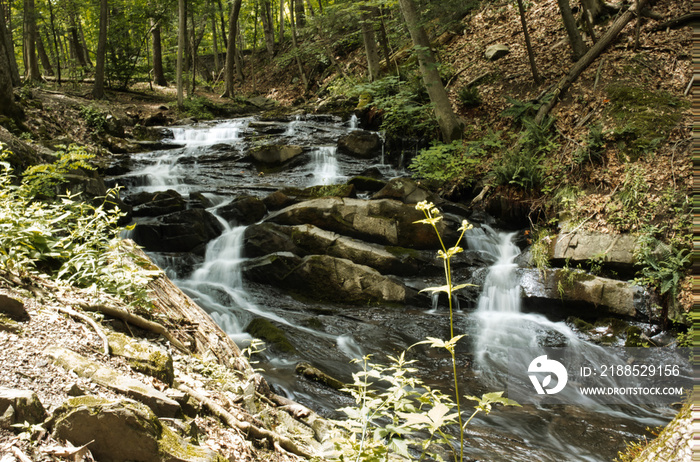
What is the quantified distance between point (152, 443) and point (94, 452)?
224 mm

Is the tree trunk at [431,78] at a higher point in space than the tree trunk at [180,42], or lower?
lower

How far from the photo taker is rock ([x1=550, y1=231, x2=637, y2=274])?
7441mm

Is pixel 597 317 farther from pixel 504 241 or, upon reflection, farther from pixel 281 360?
pixel 281 360

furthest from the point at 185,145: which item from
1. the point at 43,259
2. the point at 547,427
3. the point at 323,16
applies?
the point at 547,427

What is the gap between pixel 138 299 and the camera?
333 cm

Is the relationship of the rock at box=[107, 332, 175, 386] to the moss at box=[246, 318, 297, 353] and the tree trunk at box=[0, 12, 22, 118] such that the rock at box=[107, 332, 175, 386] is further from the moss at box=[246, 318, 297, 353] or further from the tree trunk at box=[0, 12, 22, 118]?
the tree trunk at box=[0, 12, 22, 118]

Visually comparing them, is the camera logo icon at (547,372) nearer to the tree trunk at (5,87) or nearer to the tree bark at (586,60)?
the tree bark at (586,60)

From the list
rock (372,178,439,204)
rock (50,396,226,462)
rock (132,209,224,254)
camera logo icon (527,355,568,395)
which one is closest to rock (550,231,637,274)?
camera logo icon (527,355,568,395)

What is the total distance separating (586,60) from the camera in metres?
10.8

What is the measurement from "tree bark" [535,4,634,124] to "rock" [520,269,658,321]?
15.1 ft

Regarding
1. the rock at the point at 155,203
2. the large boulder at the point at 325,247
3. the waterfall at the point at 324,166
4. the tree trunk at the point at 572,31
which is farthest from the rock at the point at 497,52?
the rock at the point at 155,203

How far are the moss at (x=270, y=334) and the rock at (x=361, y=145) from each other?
831 cm

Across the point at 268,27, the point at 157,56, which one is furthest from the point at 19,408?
the point at 268,27

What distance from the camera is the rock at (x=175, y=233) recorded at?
9078mm
